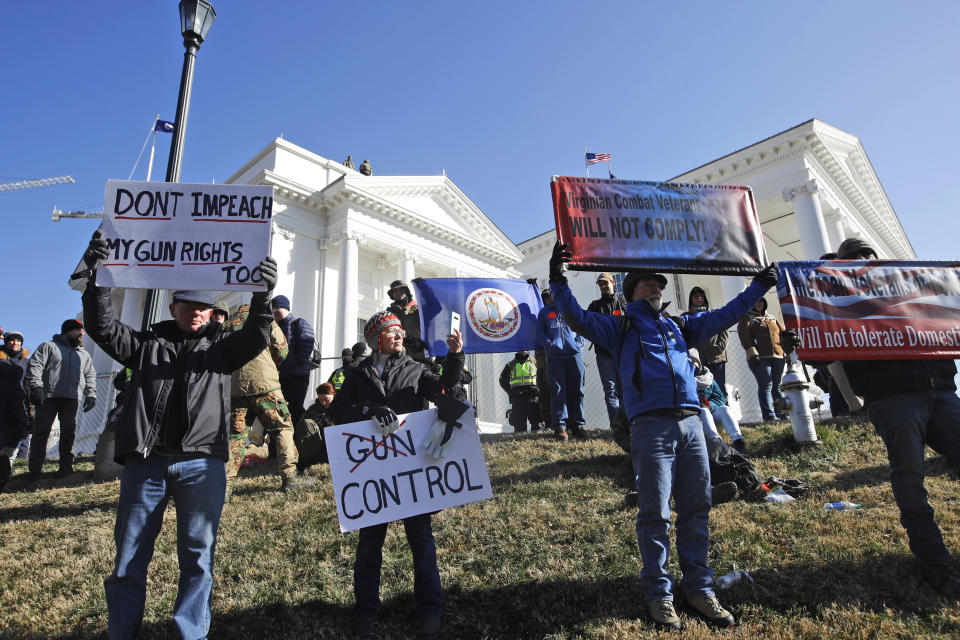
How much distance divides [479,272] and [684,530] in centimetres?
2702

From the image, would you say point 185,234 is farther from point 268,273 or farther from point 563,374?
point 563,374

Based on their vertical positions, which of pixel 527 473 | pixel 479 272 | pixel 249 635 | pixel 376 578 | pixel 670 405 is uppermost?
pixel 479 272

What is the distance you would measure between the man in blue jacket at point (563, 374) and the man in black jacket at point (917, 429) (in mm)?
4492

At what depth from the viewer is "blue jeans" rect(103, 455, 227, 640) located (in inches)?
114

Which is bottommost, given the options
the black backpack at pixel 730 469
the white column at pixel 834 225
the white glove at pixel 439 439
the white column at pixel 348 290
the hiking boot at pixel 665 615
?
the hiking boot at pixel 665 615

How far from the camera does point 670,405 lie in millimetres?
3545

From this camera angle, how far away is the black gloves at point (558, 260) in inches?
154

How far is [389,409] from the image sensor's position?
3924mm

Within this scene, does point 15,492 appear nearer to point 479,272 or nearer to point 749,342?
point 749,342

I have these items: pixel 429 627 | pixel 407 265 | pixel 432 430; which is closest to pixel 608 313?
pixel 432 430

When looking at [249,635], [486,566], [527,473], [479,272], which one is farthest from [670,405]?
[479,272]

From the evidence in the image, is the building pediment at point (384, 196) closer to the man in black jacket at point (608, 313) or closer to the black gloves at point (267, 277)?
the man in black jacket at point (608, 313)

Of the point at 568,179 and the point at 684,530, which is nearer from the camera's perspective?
the point at 684,530

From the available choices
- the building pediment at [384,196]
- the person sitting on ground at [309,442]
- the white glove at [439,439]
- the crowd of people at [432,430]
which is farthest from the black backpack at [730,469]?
the building pediment at [384,196]
